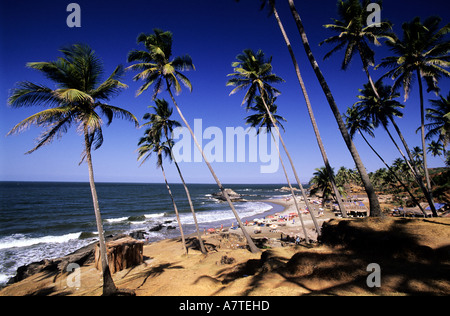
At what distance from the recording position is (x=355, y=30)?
1181 cm

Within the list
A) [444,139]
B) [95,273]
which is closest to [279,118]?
[444,139]

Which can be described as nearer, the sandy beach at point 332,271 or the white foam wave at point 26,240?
the sandy beach at point 332,271

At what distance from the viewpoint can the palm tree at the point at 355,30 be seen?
37.2 feet

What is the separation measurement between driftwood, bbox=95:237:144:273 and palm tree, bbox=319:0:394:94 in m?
20.3

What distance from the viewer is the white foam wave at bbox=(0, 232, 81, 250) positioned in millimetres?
20203

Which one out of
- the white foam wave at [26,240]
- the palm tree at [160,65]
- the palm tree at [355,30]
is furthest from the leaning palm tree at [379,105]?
the white foam wave at [26,240]

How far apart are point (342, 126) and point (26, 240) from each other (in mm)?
34907

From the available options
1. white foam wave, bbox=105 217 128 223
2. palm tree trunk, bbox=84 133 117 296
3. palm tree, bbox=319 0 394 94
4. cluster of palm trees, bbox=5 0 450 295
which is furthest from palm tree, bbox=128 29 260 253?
white foam wave, bbox=105 217 128 223

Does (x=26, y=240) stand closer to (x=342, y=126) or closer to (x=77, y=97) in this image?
(x=77, y=97)

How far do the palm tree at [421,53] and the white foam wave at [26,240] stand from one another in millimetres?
37941

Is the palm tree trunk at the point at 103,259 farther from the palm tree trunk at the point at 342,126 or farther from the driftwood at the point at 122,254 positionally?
the palm tree trunk at the point at 342,126

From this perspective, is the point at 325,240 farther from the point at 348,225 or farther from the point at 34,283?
the point at 34,283

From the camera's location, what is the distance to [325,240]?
27.3 ft
